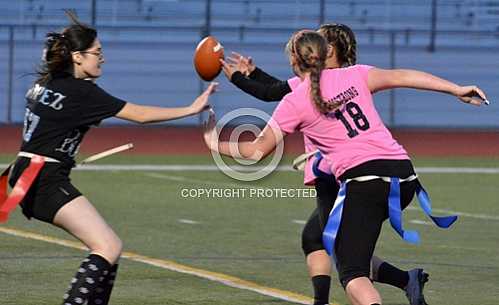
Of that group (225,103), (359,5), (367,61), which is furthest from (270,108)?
(359,5)

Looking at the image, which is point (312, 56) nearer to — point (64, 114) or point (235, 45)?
point (64, 114)

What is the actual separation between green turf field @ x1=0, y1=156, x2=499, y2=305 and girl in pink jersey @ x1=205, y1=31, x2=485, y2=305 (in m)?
2.25

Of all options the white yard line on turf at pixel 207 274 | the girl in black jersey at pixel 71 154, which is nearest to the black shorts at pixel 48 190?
the girl in black jersey at pixel 71 154

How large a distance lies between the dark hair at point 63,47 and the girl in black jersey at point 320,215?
1.04 m

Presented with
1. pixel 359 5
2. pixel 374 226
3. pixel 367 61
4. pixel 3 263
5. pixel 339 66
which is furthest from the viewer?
pixel 359 5

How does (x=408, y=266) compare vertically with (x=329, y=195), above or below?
below

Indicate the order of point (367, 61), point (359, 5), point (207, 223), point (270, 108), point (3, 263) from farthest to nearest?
point (359, 5)
point (367, 61)
point (270, 108)
point (207, 223)
point (3, 263)

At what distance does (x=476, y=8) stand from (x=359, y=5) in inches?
129

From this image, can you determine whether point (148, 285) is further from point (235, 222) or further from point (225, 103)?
point (225, 103)

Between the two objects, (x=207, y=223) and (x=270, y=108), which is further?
(x=270, y=108)

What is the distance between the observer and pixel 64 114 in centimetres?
773

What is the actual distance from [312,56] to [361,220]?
925 mm

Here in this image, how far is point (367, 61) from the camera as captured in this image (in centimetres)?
3369

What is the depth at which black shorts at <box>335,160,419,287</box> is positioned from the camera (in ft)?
24.3
